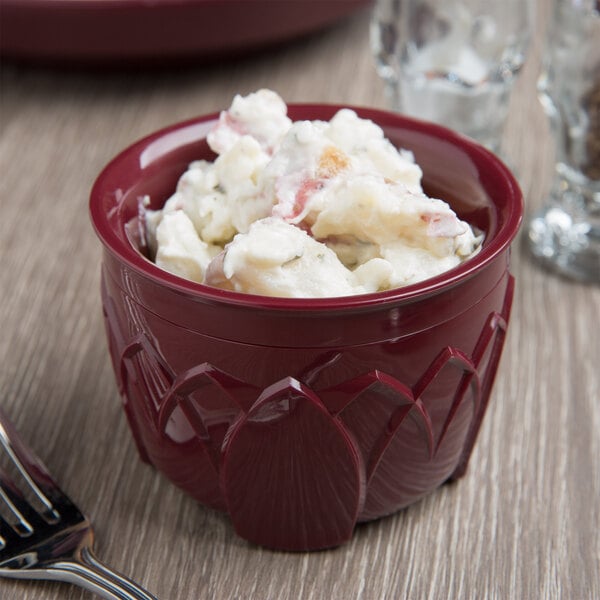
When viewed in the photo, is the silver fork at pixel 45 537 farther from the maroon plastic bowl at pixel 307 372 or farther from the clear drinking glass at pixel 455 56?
the clear drinking glass at pixel 455 56

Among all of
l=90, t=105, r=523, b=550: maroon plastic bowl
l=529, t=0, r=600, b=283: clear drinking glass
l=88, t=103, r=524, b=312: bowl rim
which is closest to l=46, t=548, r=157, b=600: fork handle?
l=90, t=105, r=523, b=550: maroon plastic bowl

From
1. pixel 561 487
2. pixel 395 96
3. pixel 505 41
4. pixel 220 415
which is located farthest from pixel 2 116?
pixel 561 487

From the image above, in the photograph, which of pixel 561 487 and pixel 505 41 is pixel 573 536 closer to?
pixel 561 487

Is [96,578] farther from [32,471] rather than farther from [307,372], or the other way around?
[307,372]

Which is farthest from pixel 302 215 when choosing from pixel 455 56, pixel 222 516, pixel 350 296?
pixel 455 56

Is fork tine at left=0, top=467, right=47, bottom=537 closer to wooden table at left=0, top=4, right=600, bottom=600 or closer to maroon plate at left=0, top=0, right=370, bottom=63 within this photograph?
wooden table at left=0, top=4, right=600, bottom=600
